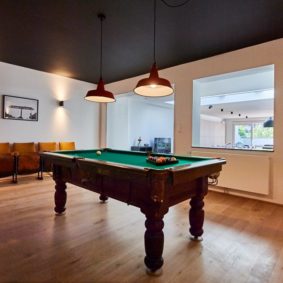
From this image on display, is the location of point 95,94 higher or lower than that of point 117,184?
higher

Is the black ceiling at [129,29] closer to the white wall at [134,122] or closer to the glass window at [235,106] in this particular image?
the glass window at [235,106]

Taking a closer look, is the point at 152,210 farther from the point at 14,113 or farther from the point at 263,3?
the point at 14,113

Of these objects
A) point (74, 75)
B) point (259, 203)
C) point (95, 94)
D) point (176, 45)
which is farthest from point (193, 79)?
point (74, 75)

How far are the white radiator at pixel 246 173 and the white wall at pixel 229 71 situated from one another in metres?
0.10

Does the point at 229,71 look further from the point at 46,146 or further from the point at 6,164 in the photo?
the point at 6,164

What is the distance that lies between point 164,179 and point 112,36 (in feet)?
9.26

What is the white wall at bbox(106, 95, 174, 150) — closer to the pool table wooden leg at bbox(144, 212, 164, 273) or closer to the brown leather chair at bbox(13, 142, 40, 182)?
the brown leather chair at bbox(13, 142, 40, 182)

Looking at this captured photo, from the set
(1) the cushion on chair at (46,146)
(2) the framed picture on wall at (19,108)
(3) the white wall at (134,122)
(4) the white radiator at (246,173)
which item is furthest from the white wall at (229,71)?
(2) the framed picture on wall at (19,108)

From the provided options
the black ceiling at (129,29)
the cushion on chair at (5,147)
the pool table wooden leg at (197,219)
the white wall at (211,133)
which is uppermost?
the black ceiling at (129,29)

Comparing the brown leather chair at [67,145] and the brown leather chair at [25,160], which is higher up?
the brown leather chair at [67,145]

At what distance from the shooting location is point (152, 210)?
1694mm

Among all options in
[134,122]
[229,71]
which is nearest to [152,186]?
[229,71]

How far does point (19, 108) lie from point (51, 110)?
79 centimetres

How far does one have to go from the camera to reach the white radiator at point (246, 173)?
11.5 ft
